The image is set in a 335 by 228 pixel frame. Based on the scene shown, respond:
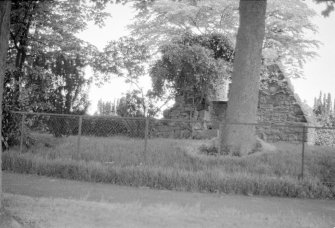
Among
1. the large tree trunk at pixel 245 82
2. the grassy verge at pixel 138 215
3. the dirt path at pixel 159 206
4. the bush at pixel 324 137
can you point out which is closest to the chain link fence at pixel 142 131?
the bush at pixel 324 137

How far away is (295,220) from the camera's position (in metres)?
7.43

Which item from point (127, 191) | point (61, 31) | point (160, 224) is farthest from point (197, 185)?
point (61, 31)

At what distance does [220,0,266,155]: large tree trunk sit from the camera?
12711 millimetres

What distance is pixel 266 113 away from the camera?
23578 mm

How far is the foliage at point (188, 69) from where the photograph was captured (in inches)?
809

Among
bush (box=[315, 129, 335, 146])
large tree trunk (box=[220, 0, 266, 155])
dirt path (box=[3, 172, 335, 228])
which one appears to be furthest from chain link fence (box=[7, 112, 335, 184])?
dirt path (box=[3, 172, 335, 228])

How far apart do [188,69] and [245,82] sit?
26.5 feet

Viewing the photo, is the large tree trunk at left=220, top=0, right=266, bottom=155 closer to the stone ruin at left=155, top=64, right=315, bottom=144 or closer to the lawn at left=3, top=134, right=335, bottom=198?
the lawn at left=3, top=134, right=335, bottom=198

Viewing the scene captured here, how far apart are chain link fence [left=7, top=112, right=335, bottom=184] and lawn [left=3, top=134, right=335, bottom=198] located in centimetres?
22

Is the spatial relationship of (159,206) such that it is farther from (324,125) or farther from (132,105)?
(324,125)

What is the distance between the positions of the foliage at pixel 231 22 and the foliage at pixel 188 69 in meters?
5.65

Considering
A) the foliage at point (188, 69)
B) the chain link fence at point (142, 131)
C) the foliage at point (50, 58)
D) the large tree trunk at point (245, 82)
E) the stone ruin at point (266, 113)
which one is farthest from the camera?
the stone ruin at point (266, 113)

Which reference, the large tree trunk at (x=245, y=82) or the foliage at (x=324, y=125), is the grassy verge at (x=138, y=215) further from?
the foliage at (x=324, y=125)

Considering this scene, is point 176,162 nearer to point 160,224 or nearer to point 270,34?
point 160,224
